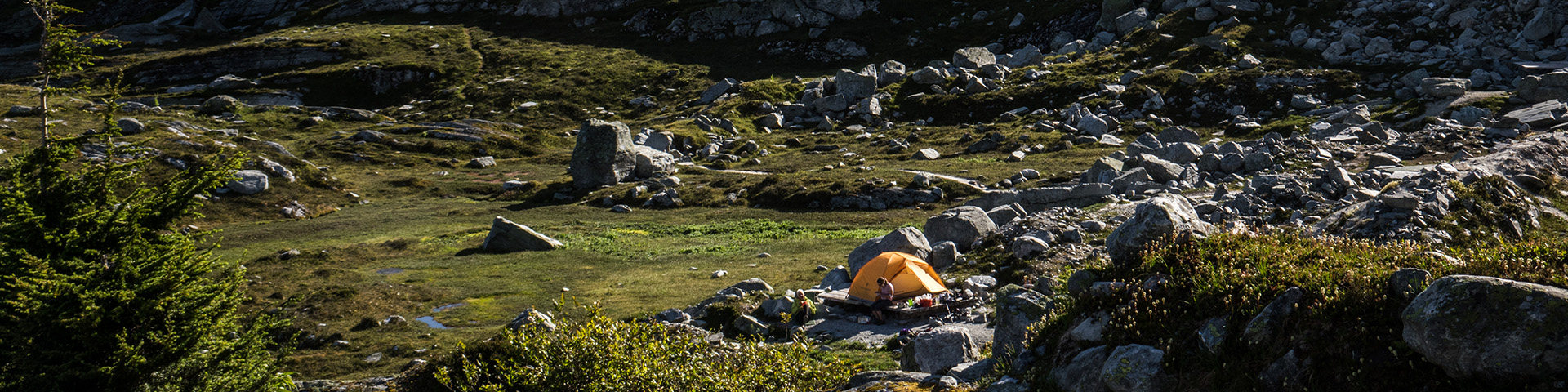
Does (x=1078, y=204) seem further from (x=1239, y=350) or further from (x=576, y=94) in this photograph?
(x=576, y=94)

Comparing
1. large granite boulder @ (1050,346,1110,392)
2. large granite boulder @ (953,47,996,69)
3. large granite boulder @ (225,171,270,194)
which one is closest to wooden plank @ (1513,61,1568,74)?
large granite boulder @ (953,47,996,69)

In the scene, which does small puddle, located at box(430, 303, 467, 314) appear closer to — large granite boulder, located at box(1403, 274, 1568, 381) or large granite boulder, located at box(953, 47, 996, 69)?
large granite boulder, located at box(1403, 274, 1568, 381)

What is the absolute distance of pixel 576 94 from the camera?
104 metres

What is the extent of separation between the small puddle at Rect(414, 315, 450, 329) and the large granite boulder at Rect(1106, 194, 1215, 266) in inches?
851

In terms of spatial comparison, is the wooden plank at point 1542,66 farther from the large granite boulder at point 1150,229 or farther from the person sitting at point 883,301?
the large granite boulder at point 1150,229

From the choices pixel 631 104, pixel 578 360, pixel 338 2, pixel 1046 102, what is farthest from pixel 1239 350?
pixel 338 2

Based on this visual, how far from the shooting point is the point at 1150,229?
43.6 feet

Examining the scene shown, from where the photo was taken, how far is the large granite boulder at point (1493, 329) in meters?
7.34

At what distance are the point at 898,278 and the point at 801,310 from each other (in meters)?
3.18

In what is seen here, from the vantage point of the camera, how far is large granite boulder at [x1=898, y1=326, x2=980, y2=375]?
1639 centimetres

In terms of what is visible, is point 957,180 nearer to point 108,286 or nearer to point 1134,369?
point 1134,369

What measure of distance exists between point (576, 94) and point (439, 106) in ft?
53.4

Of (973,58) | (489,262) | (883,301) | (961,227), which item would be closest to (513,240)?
(489,262)

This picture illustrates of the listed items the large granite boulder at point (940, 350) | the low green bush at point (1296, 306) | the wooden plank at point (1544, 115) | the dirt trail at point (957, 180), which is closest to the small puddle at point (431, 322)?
Result: the large granite boulder at point (940, 350)
